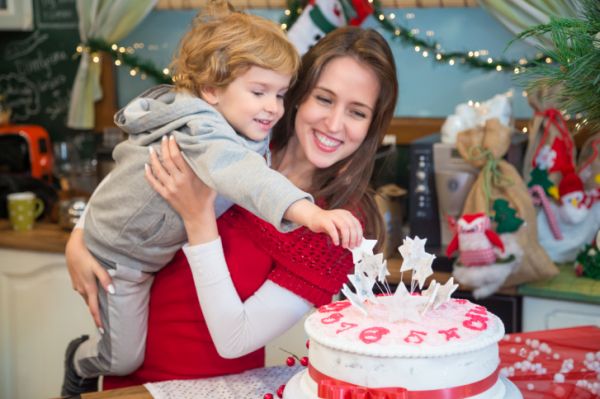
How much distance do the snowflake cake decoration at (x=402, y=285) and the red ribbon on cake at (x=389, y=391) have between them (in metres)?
0.12

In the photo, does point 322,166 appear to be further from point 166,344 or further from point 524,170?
point 524,170

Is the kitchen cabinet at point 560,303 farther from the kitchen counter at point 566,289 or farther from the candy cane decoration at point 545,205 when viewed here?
the candy cane decoration at point 545,205

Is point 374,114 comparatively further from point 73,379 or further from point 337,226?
point 73,379

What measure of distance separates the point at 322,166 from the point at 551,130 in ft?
3.31

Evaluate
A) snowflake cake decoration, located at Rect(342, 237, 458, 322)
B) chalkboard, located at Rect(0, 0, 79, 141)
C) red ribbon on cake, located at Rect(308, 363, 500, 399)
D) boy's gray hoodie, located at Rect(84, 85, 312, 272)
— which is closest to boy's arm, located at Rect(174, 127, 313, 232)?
boy's gray hoodie, located at Rect(84, 85, 312, 272)

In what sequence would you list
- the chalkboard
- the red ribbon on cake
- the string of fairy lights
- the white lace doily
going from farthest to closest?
the chalkboard
the string of fairy lights
the white lace doily
the red ribbon on cake

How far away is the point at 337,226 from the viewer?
1167mm

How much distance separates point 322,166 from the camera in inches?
67.1

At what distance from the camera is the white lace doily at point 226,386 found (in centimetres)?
147

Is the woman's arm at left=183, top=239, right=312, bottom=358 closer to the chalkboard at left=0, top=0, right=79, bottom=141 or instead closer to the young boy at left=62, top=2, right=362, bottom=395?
the young boy at left=62, top=2, right=362, bottom=395

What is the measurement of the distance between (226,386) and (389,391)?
517 mm

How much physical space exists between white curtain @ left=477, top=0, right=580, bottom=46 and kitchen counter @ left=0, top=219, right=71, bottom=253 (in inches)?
60.3

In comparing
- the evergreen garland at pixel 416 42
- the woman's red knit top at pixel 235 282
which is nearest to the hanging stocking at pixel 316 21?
the evergreen garland at pixel 416 42

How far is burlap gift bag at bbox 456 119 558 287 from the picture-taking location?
Answer: 7.60 feet
